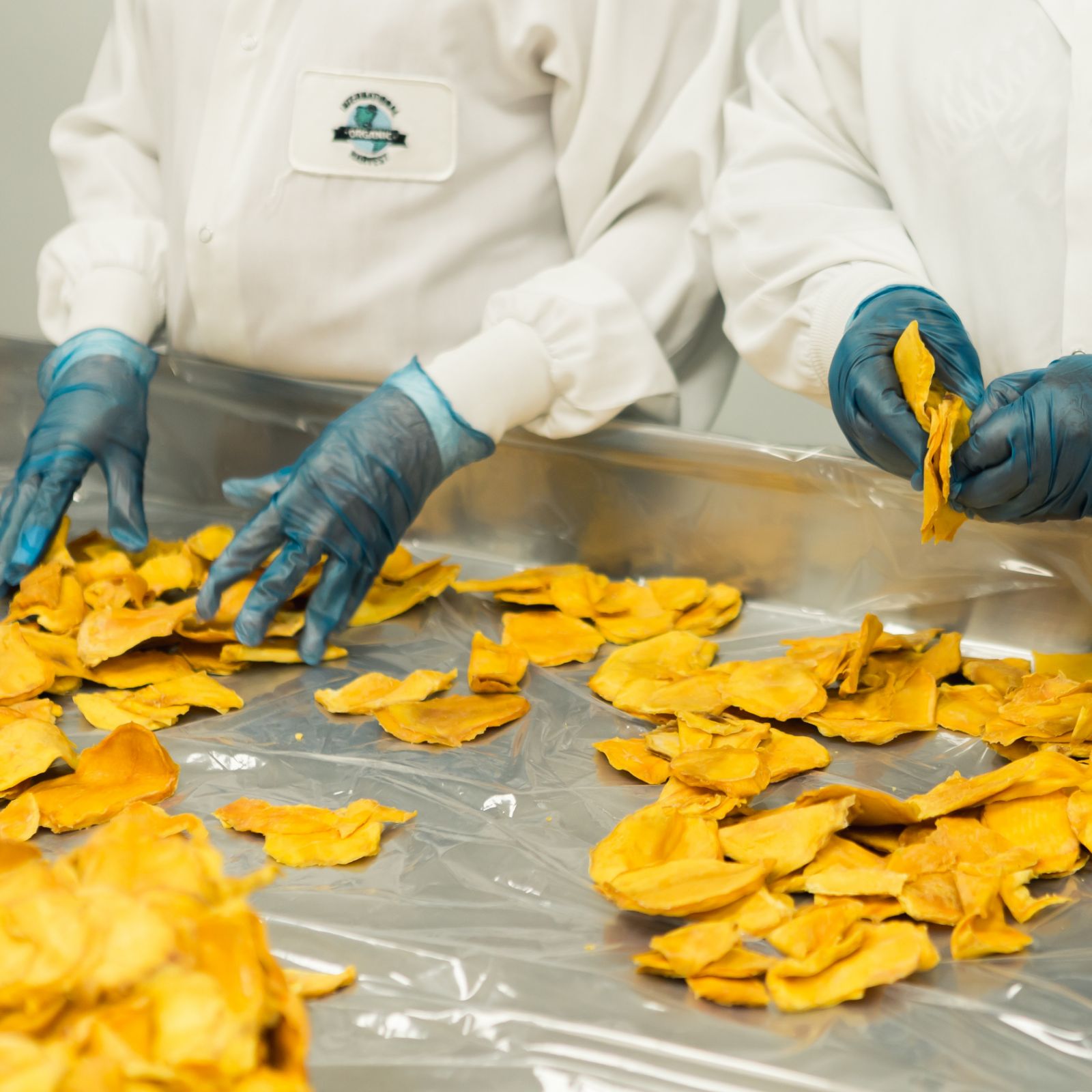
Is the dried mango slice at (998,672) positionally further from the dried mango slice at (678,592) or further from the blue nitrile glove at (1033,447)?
the dried mango slice at (678,592)

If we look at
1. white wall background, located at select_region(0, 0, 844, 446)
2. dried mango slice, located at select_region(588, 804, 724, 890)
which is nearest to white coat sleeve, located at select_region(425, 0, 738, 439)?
dried mango slice, located at select_region(588, 804, 724, 890)

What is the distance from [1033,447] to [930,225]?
0.97 feet

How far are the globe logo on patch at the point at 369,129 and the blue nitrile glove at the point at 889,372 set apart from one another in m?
0.50

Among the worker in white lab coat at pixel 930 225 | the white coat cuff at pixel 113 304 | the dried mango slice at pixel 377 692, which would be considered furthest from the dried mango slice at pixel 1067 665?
the white coat cuff at pixel 113 304

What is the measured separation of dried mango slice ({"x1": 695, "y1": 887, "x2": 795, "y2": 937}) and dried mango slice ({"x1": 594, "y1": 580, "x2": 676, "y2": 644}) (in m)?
0.38

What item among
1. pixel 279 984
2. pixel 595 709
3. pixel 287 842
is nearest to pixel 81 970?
pixel 279 984

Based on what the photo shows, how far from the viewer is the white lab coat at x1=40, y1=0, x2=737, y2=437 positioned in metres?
1.08

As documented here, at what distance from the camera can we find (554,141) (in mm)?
1189

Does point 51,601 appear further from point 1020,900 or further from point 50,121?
point 50,121

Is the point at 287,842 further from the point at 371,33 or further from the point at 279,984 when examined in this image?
the point at 371,33

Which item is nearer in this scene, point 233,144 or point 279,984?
point 279,984

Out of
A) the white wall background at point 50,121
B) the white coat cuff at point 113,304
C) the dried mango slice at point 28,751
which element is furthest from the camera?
the white wall background at point 50,121

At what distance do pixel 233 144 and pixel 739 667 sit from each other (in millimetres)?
705

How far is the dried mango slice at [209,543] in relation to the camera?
1105mm
